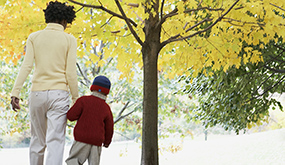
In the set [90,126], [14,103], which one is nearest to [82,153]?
[90,126]

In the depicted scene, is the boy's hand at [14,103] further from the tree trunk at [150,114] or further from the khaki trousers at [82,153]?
the tree trunk at [150,114]

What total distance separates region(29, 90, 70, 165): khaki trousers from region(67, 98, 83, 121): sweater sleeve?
5 cm

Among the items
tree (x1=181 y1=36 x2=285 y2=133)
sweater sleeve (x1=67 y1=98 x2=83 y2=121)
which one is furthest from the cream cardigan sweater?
tree (x1=181 y1=36 x2=285 y2=133)

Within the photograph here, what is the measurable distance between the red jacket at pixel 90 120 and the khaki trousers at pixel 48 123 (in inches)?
7.0

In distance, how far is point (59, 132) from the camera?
311 centimetres

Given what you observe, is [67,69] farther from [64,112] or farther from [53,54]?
[64,112]

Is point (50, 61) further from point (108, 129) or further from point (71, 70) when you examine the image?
point (108, 129)

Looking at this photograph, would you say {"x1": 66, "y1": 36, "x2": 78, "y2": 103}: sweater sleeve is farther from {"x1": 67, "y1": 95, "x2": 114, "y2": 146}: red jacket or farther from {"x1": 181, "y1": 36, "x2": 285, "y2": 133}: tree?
{"x1": 181, "y1": 36, "x2": 285, "y2": 133}: tree

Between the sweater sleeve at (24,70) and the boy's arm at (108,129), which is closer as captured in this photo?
the sweater sleeve at (24,70)

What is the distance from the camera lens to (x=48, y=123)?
10.3ft

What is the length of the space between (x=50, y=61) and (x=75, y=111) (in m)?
0.50

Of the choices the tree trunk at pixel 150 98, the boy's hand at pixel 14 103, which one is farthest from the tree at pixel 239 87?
the boy's hand at pixel 14 103

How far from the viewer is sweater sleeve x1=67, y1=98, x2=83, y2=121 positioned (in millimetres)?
3223

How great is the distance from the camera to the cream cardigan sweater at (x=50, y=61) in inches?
124
